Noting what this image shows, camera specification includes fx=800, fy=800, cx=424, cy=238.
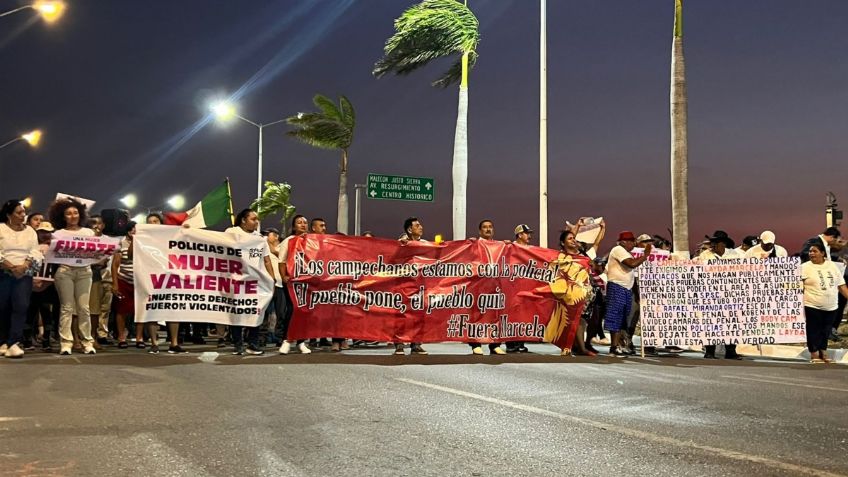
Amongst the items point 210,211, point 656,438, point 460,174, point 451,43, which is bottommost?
point 656,438

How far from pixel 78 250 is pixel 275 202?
146ft

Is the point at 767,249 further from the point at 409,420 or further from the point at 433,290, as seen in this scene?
the point at 409,420

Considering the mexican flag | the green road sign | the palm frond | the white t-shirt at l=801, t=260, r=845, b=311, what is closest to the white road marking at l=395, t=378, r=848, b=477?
the white t-shirt at l=801, t=260, r=845, b=311

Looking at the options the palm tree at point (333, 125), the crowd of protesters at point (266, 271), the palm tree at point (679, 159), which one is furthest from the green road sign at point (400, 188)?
the crowd of protesters at point (266, 271)

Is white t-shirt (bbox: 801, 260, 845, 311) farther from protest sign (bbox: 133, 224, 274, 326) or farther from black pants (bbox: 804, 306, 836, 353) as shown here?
protest sign (bbox: 133, 224, 274, 326)

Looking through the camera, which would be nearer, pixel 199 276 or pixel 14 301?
pixel 14 301

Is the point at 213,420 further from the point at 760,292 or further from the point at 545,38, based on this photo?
the point at 545,38

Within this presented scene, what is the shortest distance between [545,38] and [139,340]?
52.1ft

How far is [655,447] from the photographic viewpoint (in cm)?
502

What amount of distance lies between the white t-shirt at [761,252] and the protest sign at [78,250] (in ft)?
35.3

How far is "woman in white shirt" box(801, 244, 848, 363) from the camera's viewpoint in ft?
39.1

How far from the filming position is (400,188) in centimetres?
3262

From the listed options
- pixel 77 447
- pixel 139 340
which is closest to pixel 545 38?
pixel 139 340

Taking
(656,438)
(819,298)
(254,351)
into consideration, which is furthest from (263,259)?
(819,298)
